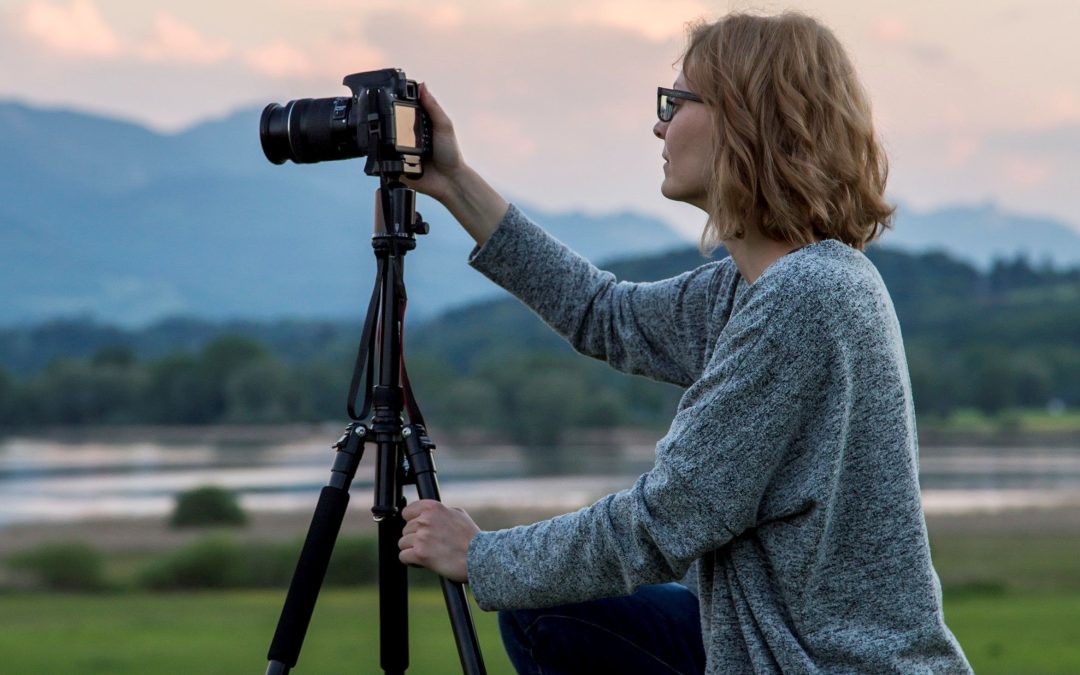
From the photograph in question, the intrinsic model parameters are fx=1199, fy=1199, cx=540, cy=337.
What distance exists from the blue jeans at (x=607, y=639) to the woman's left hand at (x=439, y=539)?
Answer: 24 centimetres

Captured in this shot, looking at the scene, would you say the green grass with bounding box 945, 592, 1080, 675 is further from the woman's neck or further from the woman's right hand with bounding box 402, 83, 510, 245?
the woman's neck

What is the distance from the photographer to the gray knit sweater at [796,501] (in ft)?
5.38

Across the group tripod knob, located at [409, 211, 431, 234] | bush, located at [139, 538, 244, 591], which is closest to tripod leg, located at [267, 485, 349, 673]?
tripod knob, located at [409, 211, 431, 234]

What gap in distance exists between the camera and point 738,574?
5.68ft

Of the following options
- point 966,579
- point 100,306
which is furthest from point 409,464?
point 100,306

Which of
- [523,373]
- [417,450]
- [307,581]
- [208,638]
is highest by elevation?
[523,373]

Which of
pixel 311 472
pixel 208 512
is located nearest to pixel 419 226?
pixel 208 512

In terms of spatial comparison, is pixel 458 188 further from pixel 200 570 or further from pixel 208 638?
pixel 200 570

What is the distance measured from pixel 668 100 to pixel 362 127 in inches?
23.3

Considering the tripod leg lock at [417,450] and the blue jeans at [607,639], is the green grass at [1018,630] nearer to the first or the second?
the blue jeans at [607,639]

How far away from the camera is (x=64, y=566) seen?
56.4 feet

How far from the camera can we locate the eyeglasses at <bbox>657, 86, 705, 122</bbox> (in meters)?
1.86

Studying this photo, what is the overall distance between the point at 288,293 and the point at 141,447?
106 metres

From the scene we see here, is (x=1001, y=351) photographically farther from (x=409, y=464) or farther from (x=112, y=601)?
(x=409, y=464)
